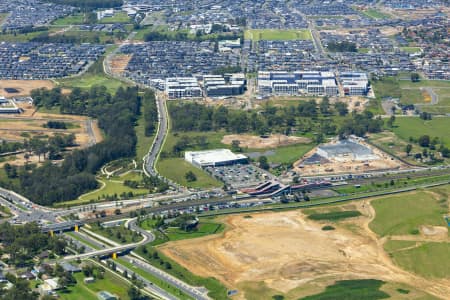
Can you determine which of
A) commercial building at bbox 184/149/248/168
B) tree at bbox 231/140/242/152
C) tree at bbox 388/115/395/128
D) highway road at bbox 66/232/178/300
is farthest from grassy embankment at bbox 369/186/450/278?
tree at bbox 388/115/395/128

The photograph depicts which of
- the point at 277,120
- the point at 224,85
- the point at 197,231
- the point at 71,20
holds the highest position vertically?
the point at 71,20

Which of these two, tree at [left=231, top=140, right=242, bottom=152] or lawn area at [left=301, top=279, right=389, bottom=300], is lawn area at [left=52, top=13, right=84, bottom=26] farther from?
lawn area at [left=301, top=279, right=389, bottom=300]

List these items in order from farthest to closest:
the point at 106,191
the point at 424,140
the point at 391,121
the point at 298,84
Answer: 1. the point at 298,84
2. the point at 391,121
3. the point at 424,140
4. the point at 106,191

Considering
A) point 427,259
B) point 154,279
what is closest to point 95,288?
point 154,279

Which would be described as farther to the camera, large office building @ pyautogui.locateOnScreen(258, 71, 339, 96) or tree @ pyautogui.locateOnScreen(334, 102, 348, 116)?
large office building @ pyautogui.locateOnScreen(258, 71, 339, 96)

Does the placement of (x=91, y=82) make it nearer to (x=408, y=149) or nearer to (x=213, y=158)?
(x=213, y=158)

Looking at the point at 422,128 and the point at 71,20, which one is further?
the point at 71,20

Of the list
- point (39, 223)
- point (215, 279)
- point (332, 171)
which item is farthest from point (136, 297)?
point (332, 171)
